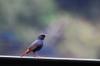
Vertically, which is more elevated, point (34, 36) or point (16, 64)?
point (34, 36)

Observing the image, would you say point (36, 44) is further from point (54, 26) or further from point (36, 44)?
point (54, 26)

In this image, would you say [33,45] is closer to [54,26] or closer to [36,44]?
[36,44]

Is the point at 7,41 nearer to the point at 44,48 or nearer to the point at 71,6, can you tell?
the point at 44,48

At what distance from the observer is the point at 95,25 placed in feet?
8.17

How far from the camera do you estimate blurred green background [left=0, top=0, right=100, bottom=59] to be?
2.48 metres

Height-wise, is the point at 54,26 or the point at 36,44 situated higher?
the point at 54,26

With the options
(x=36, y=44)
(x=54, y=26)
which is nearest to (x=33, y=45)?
(x=36, y=44)

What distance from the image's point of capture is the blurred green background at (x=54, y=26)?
2.48 meters

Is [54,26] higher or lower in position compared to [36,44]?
higher

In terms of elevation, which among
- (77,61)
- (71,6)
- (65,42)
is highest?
(71,6)

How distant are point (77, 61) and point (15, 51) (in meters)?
0.48

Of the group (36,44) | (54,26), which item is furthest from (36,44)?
(54,26)

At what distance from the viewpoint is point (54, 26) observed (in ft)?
8.20

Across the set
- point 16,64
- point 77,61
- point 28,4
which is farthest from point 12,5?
point 77,61
